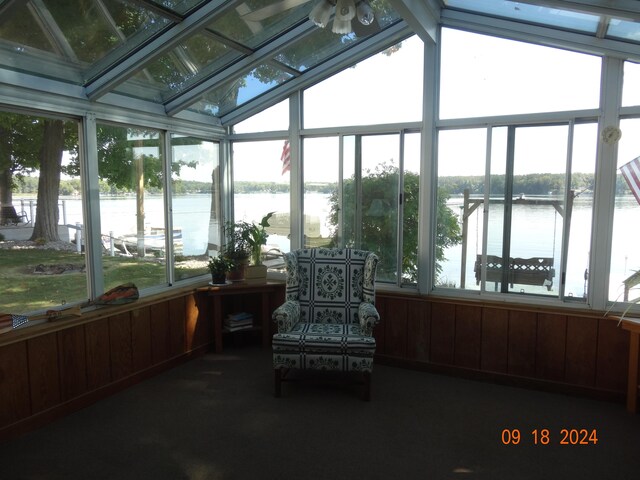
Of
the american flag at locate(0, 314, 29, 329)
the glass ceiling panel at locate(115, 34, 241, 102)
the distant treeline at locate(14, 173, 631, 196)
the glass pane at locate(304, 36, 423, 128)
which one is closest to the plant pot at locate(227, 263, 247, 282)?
the distant treeline at locate(14, 173, 631, 196)

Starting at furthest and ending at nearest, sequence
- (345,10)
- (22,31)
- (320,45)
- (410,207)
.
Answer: (410,207), (320,45), (22,31), (345,10)

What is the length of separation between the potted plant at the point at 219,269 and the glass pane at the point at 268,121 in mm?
1461

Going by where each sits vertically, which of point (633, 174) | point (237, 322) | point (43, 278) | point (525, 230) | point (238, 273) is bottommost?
point (237, 322)

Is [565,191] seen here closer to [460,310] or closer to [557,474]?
[460,310]

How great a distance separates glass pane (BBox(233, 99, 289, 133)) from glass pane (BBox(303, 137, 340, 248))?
351mm

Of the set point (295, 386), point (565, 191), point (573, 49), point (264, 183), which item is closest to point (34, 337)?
point (295, 386)

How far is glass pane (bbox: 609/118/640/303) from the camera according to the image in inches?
127

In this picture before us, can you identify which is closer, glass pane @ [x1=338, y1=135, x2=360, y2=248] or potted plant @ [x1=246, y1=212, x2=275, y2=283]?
glass pane @ [x1=338, y1=135, x2=360, y2=248]

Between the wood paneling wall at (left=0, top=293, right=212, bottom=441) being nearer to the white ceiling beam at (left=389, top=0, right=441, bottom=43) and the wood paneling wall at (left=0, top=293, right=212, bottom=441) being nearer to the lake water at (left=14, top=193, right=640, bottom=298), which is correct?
the lake water at (left=14, top=193, right=640, bottom=298)

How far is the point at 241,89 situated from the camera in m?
4.24

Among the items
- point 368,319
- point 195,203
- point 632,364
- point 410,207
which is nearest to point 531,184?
point 410,207

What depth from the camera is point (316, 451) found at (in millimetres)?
2615

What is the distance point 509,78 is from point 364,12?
1813 mm

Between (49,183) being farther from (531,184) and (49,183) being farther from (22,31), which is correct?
(531,184)
